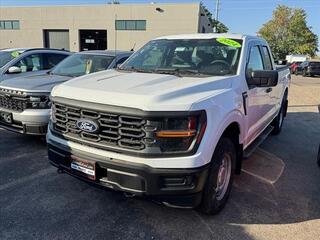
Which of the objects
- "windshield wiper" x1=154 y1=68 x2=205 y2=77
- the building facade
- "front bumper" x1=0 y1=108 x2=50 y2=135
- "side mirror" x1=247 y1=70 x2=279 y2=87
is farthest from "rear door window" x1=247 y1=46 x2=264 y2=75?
the building facade

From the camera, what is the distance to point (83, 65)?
700 cm

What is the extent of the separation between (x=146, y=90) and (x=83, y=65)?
13.4 feet

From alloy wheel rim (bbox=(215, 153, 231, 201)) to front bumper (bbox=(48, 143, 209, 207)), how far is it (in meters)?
0.55

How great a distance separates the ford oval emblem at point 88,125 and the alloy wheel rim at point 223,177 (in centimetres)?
140

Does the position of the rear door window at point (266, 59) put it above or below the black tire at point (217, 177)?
above

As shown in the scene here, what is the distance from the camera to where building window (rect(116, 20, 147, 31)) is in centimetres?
3984

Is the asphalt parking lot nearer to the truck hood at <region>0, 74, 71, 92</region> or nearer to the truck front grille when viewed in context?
the truck front grille

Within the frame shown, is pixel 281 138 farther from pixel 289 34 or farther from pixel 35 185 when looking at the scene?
pixel 289 34

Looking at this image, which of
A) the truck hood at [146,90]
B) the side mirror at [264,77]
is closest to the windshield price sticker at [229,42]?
the side mirror at [264,77]

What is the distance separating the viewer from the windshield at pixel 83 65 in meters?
6.83

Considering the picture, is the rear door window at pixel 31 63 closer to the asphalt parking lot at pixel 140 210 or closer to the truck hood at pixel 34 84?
the truck hood at pixel 34 84

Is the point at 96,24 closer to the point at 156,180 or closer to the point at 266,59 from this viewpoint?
the point at 266,59

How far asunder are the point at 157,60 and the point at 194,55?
1.80 feet

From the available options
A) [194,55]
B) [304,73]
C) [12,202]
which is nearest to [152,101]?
[194,55]
